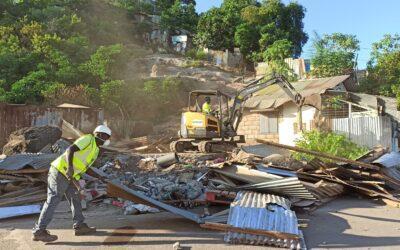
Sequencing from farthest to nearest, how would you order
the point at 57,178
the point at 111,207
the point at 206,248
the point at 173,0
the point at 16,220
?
the point at 173,0 < the point at 111,207 < the point at 16,220 < the point at 57,178 < the point at 206,248

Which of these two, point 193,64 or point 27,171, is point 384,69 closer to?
point 193,64

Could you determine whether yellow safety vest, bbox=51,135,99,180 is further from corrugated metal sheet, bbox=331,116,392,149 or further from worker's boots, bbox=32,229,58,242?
corrugated metal sheet, bbox=331,116,392,149

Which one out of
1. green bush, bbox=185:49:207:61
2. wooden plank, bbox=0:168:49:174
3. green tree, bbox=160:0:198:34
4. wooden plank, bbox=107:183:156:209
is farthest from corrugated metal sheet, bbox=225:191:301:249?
green tree, bbox=160:0:198:34

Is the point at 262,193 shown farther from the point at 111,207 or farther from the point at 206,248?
the point at 111,207

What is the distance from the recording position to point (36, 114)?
18500 mm

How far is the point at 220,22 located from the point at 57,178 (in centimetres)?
4186

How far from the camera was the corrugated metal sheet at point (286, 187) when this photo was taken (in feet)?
24.8

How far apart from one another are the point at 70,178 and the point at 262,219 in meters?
2.76

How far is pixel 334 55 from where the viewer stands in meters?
31.0

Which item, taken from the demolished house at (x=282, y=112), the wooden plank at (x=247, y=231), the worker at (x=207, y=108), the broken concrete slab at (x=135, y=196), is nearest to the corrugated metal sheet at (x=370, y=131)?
the demolished house at (x=282, y=112)

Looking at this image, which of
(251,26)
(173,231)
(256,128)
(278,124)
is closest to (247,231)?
(173,231)

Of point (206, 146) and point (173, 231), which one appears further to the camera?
point (206, 146)

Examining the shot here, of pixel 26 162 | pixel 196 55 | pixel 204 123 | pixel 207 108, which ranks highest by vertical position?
pixel 196 55

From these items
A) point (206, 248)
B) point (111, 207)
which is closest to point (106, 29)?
point (111, 207)
